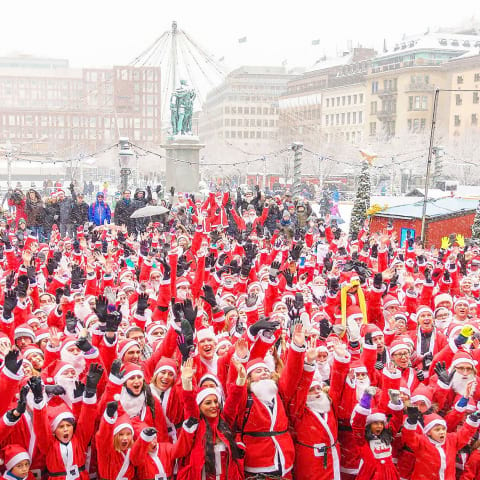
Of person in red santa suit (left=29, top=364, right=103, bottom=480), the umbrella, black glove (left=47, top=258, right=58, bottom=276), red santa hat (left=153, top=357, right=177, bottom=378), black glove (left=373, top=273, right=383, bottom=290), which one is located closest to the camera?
person in red santa suit (left=29, top=364, right=103, bottom=480)

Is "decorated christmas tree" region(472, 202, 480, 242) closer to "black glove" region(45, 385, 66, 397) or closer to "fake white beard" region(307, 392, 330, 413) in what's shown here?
"fake white beard" region(307, 392, 330, 413)

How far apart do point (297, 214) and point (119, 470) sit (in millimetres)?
11835

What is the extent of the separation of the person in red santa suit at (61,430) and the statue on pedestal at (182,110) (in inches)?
735

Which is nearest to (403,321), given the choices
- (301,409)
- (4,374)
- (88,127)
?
(301,409)

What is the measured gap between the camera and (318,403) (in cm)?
422

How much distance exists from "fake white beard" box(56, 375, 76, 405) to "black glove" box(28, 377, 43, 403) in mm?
403

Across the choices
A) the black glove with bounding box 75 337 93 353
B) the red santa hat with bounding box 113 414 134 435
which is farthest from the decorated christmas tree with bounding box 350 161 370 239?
the red santa hat with bounding box 113 414 134 435

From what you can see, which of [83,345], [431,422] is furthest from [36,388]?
[431,422]

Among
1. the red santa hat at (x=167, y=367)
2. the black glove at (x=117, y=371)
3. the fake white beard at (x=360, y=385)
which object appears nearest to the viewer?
the black glove at (x=117, y=371)

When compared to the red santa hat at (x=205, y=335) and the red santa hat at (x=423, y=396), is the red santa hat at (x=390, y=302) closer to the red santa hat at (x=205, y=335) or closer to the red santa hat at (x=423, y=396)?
the red santa hat at (x=423, y=396)

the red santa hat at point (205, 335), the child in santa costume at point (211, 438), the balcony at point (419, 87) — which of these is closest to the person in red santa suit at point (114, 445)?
the child in santa costume at point (211, 438)

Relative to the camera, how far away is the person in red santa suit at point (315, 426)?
4.19 metres

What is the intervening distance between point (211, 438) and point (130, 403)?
0.59 metres

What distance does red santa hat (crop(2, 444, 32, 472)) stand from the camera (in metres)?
3.63
